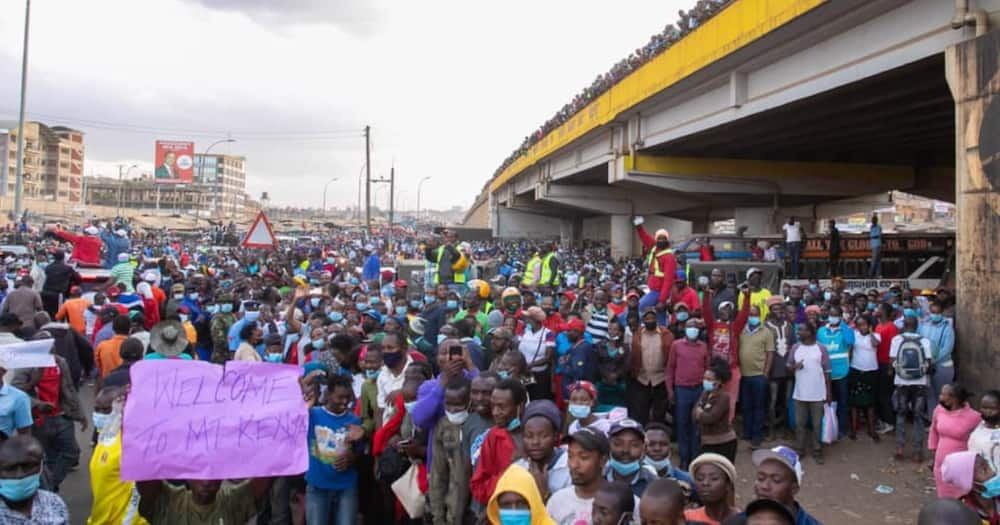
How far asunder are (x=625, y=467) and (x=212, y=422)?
87.5 inches

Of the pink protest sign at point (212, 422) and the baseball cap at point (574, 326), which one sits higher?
the baseball cap at point (574, 326)

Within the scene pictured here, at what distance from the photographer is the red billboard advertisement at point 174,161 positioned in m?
99.6

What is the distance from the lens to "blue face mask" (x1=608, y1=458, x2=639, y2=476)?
3.97 m

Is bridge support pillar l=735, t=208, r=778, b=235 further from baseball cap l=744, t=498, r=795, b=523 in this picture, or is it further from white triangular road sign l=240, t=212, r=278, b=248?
baseball cap l=744, t=498, r=795, b=523

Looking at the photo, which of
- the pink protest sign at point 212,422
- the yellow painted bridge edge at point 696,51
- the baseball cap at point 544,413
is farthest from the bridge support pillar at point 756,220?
the pink protest sign at point 212,422

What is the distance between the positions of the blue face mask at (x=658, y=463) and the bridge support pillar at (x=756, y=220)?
28.7 meters

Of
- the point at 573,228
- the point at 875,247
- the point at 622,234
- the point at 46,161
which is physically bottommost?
the point at 875,247

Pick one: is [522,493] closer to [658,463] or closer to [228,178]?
[658,463]

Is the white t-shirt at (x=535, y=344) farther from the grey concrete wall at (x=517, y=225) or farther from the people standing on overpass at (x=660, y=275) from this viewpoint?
the grey concrete wall at (x=517, y=225)

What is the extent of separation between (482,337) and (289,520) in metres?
3.63

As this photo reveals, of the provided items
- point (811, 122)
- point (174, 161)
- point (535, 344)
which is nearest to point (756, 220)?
point (811, 122)

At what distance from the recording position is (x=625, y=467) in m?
3.97

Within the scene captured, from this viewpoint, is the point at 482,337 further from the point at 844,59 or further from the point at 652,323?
the point at 844,59

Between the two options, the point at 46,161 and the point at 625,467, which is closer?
the point at 625,467
